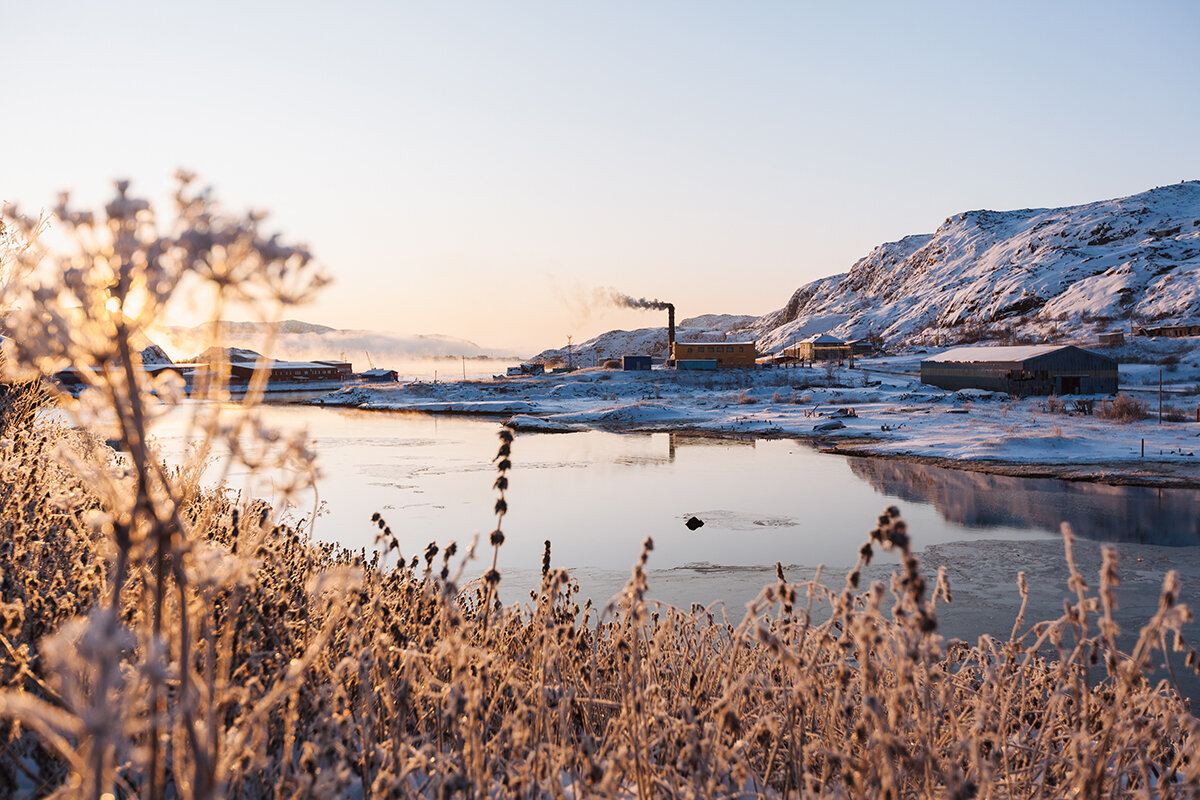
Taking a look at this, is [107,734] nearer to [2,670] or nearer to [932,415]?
[2,670]

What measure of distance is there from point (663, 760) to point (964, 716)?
1763 millimetres

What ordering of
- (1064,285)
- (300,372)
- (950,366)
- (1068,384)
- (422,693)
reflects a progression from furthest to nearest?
(1064,285), (300,372), (950,366), (1068,384), (422,693)

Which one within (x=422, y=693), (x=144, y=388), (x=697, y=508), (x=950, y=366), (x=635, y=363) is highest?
(x=635, y=363)

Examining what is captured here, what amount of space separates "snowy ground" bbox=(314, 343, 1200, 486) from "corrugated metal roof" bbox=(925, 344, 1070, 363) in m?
3.64

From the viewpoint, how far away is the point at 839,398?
5909 centimetres

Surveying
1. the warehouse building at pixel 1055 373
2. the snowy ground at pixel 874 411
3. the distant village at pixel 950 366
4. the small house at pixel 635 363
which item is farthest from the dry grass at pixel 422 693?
the small house at pixel 635 363

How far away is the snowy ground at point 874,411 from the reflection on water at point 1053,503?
180 centimetres

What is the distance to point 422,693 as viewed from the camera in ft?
→ 9.96

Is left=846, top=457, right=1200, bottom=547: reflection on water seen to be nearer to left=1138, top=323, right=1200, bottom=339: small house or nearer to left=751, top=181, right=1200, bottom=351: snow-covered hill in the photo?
left=1138, top=323, right=1200, bottom=339: small house

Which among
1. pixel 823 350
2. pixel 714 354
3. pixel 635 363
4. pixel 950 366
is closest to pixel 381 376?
pixel 635 363

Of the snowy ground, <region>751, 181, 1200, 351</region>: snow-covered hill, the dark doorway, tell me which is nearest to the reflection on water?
the snowy ground

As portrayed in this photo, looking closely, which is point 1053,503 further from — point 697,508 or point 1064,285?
point 1064,285

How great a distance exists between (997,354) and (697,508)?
51.7 metres

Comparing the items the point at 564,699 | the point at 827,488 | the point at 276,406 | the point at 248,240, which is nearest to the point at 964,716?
the point at 564,699
